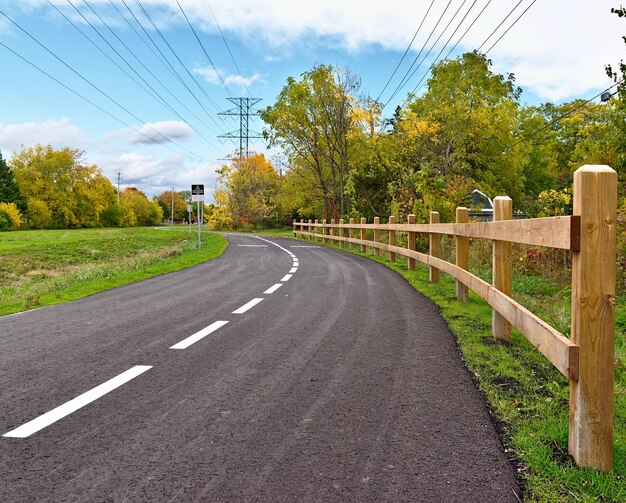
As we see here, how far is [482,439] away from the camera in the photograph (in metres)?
2.79

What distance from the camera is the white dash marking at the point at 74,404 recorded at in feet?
9.57

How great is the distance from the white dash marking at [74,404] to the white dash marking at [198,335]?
2.43 feet

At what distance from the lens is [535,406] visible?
3.22 m

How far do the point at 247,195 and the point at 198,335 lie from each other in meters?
59.2

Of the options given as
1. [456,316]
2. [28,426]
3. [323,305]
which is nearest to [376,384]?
[28,426]

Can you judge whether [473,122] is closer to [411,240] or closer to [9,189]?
[411,240]

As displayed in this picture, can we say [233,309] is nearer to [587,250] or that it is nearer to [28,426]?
[28,426]

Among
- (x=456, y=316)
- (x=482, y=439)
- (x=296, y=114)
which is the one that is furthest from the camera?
(x=296, y=114)

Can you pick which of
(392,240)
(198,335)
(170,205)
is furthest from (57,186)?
(170,205)

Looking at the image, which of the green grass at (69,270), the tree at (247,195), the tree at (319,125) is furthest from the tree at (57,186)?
the green grass at (69,270)

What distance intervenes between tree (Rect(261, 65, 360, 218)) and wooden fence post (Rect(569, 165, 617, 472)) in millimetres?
34745

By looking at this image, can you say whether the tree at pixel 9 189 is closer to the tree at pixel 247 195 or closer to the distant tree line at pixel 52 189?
the distant tree line at pixel 52 189

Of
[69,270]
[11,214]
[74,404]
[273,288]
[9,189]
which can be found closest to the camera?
[74,404]

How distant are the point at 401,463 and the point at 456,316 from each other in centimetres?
419
